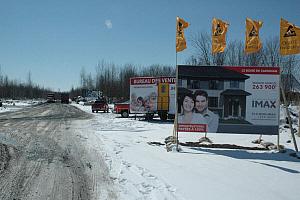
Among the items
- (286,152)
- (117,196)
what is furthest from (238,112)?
(117,196)

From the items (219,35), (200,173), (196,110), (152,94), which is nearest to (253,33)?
(219,35)

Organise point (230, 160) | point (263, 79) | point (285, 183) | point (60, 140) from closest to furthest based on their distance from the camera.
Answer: point (285, 183) < point (230, 160) < point (263, 79) < point (60, 140)

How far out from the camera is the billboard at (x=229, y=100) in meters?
11.2

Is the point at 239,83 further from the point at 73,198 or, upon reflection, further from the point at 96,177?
the point at 73,198

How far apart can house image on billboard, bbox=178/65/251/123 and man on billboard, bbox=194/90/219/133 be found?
0.46 ft

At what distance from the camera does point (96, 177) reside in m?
7.05

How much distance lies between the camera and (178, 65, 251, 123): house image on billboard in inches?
438

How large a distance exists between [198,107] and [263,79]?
2.67m

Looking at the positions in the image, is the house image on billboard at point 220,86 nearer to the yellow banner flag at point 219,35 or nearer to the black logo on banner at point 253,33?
the yellow banner flag at point 219,35

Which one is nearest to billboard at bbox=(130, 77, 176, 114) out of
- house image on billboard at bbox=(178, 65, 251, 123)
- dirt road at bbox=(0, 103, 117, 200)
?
house image on billboard at bbox=(178, 65, 251, 123)

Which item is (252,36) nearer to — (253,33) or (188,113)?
(253,33)

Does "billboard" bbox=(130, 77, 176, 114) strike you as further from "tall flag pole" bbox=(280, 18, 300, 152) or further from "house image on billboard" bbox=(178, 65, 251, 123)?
"tall flag pole" bbox=(280, 18, 300, 152)

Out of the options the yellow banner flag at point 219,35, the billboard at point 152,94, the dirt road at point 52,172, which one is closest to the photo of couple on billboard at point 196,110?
the yellow banner flag at point 219,35

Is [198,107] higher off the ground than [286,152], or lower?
higher
